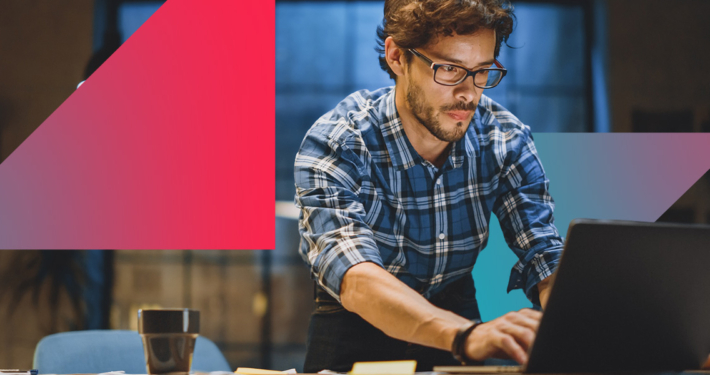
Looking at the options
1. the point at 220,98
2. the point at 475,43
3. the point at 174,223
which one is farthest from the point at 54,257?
the point at 475,43

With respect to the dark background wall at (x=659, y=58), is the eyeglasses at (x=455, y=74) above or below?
below

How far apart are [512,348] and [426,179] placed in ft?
2.82

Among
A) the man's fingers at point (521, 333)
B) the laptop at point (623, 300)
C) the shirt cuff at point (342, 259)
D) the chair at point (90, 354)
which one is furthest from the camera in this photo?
the chair at point (90, 354)

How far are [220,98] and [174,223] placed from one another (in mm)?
590

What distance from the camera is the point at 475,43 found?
57.6 inches

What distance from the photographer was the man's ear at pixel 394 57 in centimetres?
164

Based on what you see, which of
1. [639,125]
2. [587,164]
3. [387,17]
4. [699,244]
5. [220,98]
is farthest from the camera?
[639,125]

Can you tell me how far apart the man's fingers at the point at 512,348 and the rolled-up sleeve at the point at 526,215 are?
0.66m

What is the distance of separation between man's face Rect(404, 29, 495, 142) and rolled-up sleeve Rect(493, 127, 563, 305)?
0.61 feet

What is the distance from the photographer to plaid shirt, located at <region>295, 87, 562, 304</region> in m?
1.44

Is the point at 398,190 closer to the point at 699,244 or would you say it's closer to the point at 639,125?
the point at 699,244

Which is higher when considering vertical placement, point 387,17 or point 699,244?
point 387,17

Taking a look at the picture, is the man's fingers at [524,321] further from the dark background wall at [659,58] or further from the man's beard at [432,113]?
the dark background wall at [659,58]

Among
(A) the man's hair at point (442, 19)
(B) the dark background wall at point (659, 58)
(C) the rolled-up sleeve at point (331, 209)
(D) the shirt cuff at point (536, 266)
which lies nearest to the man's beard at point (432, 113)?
(A) the man's hair at point (442, 19)
